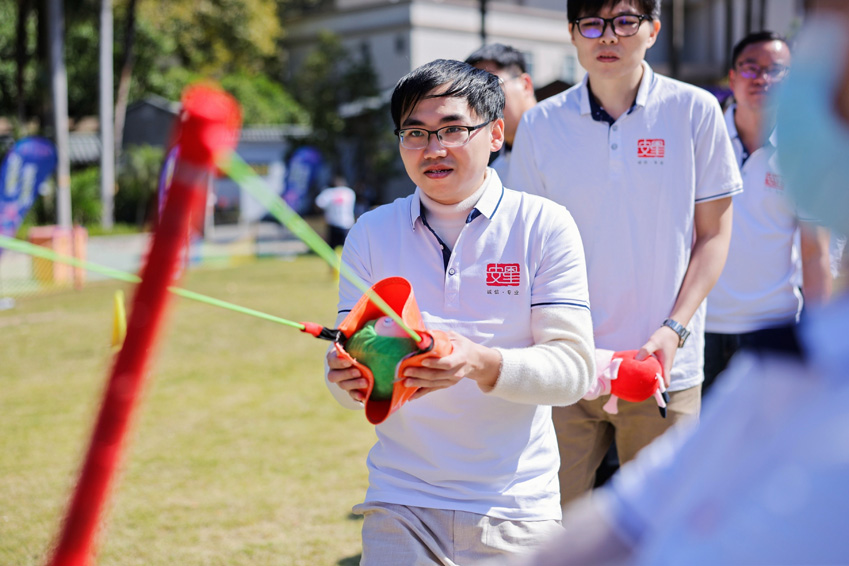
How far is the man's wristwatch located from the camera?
2.90m

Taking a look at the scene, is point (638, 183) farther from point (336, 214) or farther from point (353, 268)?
point (336, 214)

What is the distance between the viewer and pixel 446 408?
2.30 metres

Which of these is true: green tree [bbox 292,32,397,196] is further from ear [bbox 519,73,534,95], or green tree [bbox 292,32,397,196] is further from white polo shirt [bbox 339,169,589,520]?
white polo shirt [bbox 339,169,589,520]

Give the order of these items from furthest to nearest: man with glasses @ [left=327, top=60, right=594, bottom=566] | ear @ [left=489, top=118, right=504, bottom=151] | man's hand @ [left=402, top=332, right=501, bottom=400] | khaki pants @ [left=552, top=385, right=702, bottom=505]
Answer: khaki pants @ [left=552, top=385, right=702, bottom=505] → ear @ [left=489, top=118, right=504, bottom=151] → man with glasses @ [left=327, top=60, right=594, bottom=566] → man's hand @ [left=402, top=332, right=501, bottom=400]

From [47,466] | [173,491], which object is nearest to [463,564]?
[173,491]

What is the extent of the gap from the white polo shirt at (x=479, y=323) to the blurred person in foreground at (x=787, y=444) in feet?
4.64

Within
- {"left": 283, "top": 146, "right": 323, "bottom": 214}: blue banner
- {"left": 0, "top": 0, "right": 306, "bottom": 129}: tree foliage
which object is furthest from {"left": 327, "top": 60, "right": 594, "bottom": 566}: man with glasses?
{"left": 0, "top": 0, "right": 306, "bottom": 129}: tree foliage

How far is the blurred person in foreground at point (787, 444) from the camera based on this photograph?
29.5 inches

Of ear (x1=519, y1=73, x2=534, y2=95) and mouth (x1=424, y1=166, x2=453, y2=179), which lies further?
ear (x1=519, y1=73, x2=534, y2=95)

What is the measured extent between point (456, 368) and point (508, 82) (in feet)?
7.93

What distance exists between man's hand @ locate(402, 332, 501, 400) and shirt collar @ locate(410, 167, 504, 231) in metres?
0.48

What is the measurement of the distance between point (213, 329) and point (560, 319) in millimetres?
8896

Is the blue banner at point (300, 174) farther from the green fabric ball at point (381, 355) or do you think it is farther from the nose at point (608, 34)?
the green fabric ball at point (381, 355)

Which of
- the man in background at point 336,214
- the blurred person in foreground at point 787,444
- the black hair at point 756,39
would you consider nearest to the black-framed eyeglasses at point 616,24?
the black hair at point 756,39
